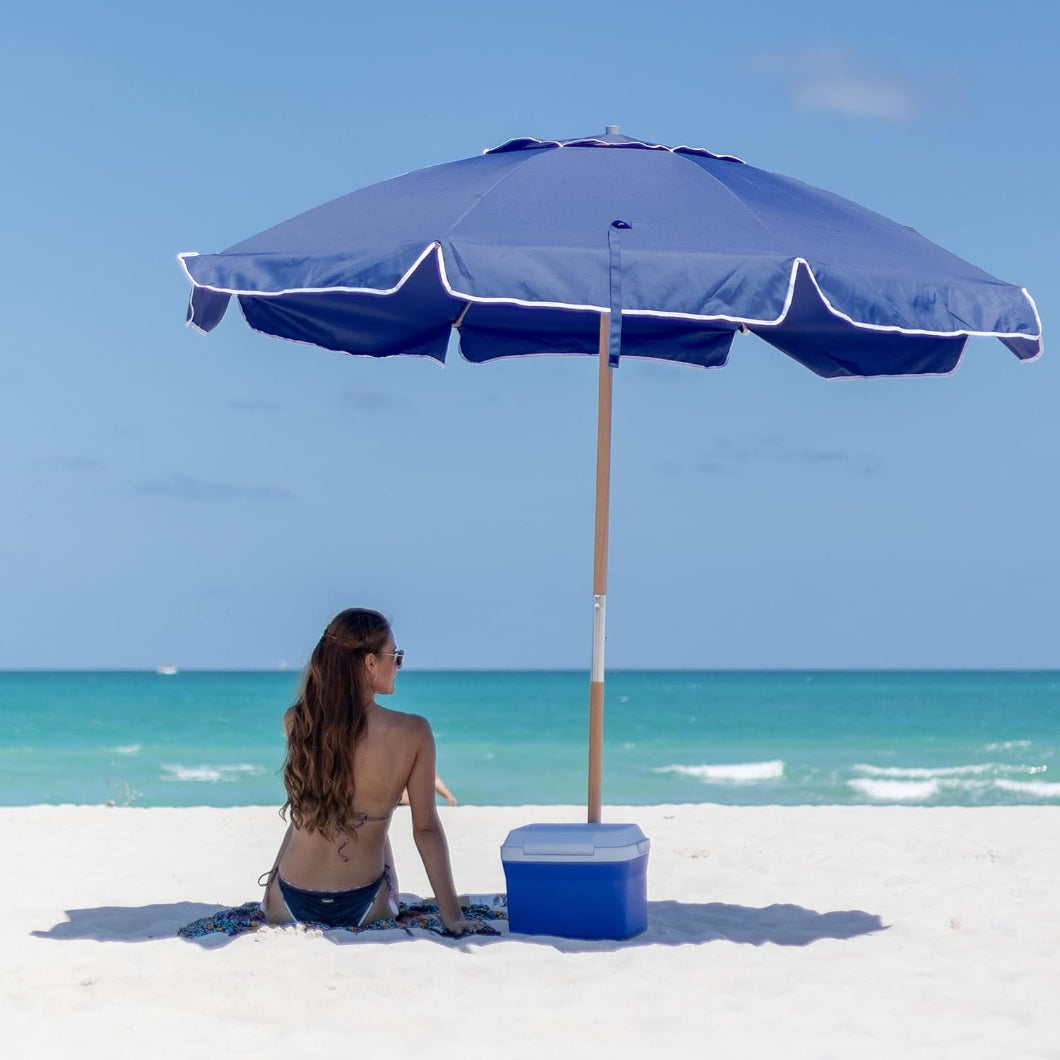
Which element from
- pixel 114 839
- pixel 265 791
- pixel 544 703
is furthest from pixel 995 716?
pixel 114 839

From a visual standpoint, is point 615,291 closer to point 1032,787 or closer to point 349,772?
point 349,772

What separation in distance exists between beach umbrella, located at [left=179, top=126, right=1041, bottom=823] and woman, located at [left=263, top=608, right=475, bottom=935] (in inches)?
21.5

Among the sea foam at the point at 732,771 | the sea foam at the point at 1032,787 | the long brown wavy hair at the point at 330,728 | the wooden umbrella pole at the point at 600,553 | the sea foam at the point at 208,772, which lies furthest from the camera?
the sea foam at the point at 732,771

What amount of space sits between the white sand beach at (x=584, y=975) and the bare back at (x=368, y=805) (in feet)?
0.59

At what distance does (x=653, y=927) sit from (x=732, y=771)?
16856 millimetres

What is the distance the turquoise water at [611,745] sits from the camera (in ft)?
59.9

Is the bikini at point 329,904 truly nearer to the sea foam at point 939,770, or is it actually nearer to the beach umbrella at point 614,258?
the beach umbrella at point 614,258

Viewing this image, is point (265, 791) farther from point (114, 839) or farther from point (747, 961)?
point (747, 961)

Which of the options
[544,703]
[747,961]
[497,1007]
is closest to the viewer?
[497,1007]

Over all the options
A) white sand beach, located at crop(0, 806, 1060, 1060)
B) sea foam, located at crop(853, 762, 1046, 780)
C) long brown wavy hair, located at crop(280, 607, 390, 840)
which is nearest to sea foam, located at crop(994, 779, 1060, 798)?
sea foam, located at crop(853, 762, 1046, 780)

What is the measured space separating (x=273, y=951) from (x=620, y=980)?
3.22 feet

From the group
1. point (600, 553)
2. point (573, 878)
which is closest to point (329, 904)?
point (573, 878)

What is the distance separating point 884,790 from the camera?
18.0 metres

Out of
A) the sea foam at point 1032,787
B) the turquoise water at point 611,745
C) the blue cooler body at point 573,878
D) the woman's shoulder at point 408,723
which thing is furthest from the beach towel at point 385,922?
the sea foam at point 1032,787
